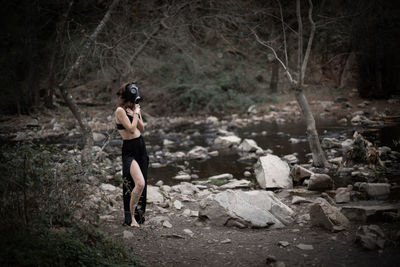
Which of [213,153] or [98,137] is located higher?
[98,137]

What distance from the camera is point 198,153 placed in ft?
31.6

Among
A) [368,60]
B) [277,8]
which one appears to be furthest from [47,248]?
[368,60]

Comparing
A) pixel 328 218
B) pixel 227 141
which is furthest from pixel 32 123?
pixel 328 218

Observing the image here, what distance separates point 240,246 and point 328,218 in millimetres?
1133

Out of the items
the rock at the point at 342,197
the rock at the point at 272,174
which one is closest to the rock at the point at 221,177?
the rock at the point at 272,174

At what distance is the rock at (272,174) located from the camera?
6111 millimetres

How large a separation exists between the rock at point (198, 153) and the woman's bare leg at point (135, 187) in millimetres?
5004

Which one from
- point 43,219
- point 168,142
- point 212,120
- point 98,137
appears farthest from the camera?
point 212,120

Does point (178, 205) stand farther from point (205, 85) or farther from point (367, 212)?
point (205, 85)

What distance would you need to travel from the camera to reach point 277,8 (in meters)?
7.62

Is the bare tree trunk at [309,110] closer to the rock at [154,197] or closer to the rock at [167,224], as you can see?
the rock at [154,197]

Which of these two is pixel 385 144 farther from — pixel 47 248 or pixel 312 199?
pixel 47 248

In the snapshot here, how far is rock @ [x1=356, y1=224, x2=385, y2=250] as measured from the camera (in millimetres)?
3069

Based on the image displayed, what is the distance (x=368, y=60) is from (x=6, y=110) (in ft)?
52.8
